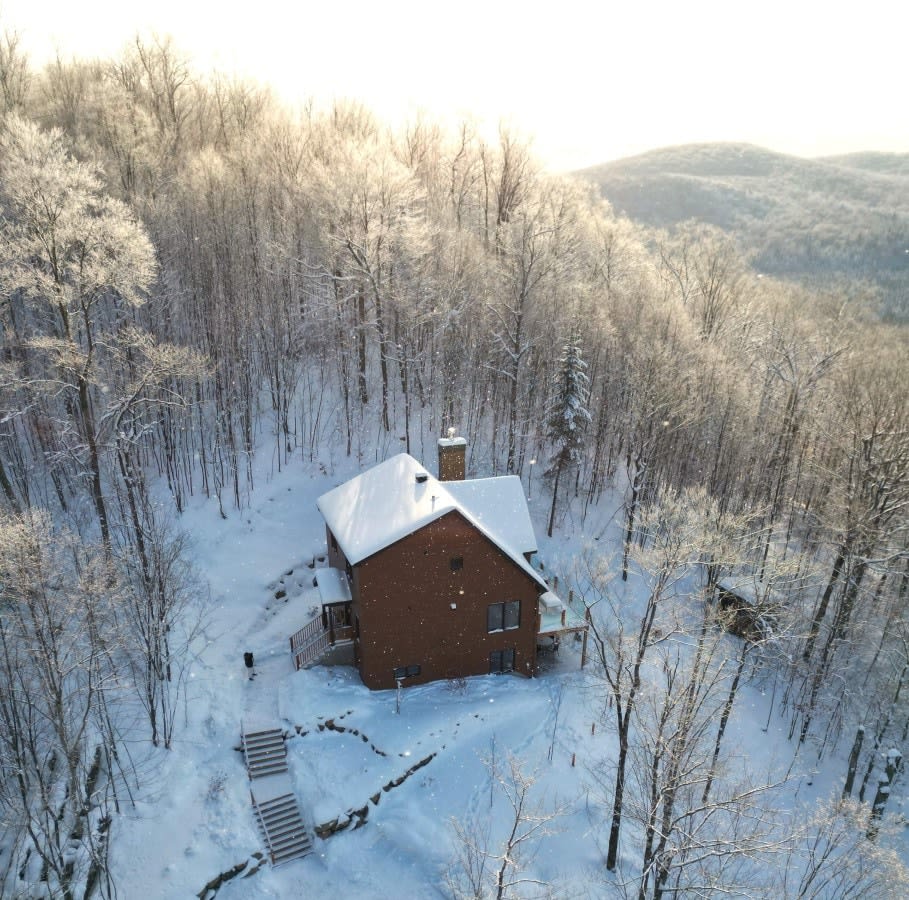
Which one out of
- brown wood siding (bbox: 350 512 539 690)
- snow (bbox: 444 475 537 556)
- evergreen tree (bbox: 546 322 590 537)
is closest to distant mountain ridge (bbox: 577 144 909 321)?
evergreen tree (bbox: 546 322 590 537)

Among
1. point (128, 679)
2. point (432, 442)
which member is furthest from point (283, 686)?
point (432, 442)

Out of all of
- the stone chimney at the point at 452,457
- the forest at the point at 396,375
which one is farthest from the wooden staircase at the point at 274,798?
the stone chimney at the point at 452,457

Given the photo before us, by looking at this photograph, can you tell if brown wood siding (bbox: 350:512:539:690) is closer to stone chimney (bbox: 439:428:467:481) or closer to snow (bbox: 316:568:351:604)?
snow (bbox: 316:568:351:604)

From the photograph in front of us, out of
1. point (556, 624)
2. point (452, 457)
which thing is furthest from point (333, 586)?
point (556, 624)

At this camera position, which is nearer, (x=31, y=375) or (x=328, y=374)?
(x=31, y=375)

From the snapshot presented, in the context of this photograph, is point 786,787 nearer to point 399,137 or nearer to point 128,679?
point 128,679

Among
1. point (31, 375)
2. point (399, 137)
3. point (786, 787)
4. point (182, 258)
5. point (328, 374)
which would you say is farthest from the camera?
point (399, 137)
